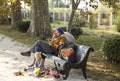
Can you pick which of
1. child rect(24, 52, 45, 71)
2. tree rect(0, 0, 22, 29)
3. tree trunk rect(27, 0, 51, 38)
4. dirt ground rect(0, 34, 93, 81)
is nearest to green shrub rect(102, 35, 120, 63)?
dirt ground rect(0, 34, 93, 81)

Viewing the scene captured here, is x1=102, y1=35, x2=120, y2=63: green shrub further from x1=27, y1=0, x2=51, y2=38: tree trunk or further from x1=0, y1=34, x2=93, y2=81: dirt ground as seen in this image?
x1=27, y1=0, x2=51, y2=38: tree trunk

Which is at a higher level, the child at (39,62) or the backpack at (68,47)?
the backpack at (68,47)

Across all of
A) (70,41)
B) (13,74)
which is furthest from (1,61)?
(70,41)

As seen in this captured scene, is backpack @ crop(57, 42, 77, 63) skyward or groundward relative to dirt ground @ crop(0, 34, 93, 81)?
skyward

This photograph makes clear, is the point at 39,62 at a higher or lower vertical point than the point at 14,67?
higher

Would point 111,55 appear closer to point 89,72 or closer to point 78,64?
point 89,72

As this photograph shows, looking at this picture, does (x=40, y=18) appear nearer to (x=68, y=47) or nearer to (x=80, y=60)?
(x=68, y=47)

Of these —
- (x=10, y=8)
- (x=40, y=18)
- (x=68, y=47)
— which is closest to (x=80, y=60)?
(x=68, y=47)

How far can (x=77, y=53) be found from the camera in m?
9.09

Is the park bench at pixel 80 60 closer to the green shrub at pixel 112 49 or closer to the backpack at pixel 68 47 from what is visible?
the backpack at pixel 68 47

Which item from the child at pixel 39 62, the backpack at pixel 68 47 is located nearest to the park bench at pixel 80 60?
the backpack at pixel 68 47

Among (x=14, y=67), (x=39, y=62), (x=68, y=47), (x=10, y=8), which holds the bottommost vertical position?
(x=14, y=67)

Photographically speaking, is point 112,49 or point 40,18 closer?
point 112,49

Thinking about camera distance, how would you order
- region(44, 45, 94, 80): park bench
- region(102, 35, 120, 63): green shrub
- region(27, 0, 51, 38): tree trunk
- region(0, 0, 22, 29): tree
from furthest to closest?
1. region(0, 0, 22, 29): tree
2. region(27, 0, 51, 38): tree trunk
3. region(102, 35, 120, 63): green shrub
4. region(44, 45, 94, 80): park bench
